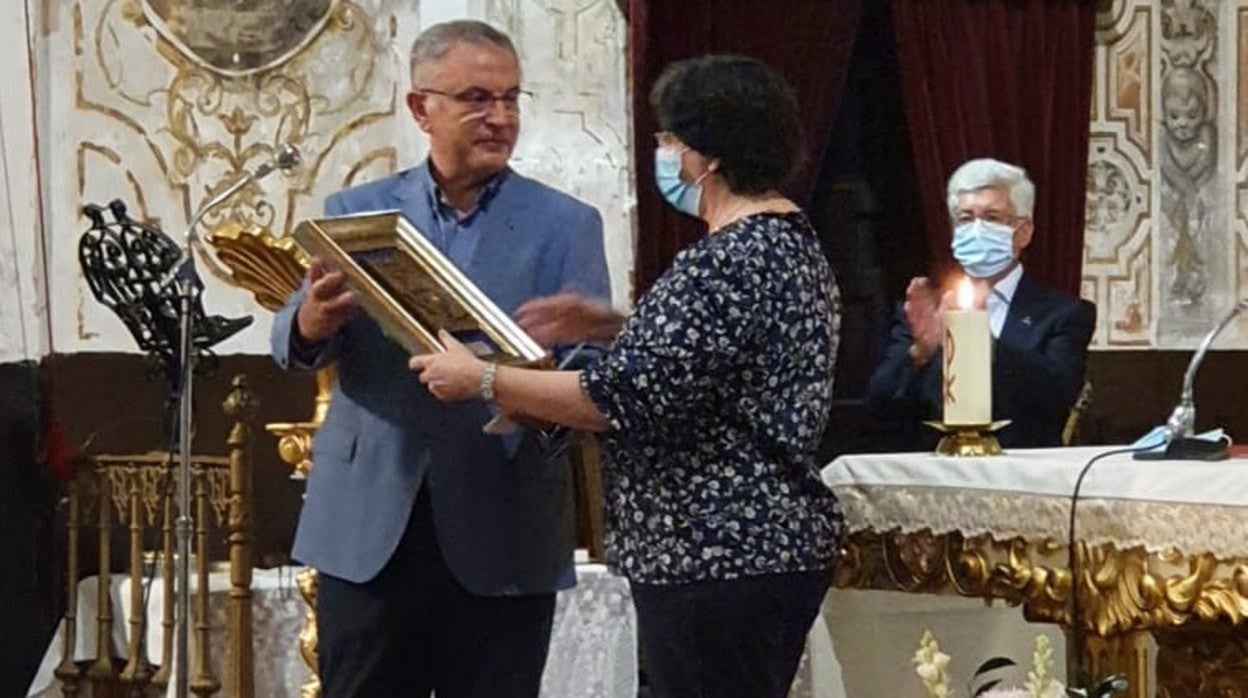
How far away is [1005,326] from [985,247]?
19 centimetres

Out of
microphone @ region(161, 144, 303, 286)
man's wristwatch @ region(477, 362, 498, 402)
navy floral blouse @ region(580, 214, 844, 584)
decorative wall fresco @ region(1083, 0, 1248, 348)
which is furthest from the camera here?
decorative wall fresco @ region(1083, 0, 1248, 348)

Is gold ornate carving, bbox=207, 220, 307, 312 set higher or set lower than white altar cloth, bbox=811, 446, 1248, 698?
higher

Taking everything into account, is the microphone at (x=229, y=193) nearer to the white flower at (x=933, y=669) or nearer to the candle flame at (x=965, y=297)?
the candle flame at (x=965, y=297)

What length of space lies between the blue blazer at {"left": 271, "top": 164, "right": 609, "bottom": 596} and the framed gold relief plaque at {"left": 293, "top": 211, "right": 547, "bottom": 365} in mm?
152

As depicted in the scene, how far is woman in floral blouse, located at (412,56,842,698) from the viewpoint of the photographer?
2.83 m

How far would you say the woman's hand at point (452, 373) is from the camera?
9.66 feet

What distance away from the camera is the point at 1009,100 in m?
6.36

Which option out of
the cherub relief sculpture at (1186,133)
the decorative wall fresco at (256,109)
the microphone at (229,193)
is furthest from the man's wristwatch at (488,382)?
the cherub relief sculpture at (1186,133)

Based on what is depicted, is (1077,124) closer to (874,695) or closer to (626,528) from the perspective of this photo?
(874,695)

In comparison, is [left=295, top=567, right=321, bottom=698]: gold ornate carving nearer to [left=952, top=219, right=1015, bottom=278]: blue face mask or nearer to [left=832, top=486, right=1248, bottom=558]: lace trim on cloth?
[left=832, top=486, right=1248, bottom=558]: lace trim on cloth

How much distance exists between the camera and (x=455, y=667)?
3170 millimetres

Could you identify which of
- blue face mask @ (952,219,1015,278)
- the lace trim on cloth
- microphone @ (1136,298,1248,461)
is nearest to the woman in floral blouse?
the lace trim on cloth

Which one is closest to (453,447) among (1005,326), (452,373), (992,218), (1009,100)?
(452,373)

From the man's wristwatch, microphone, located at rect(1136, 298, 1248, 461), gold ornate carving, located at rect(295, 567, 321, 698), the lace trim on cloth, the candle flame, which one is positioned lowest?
gold ornate carving, located at rect(295, 567, 321, 698)
